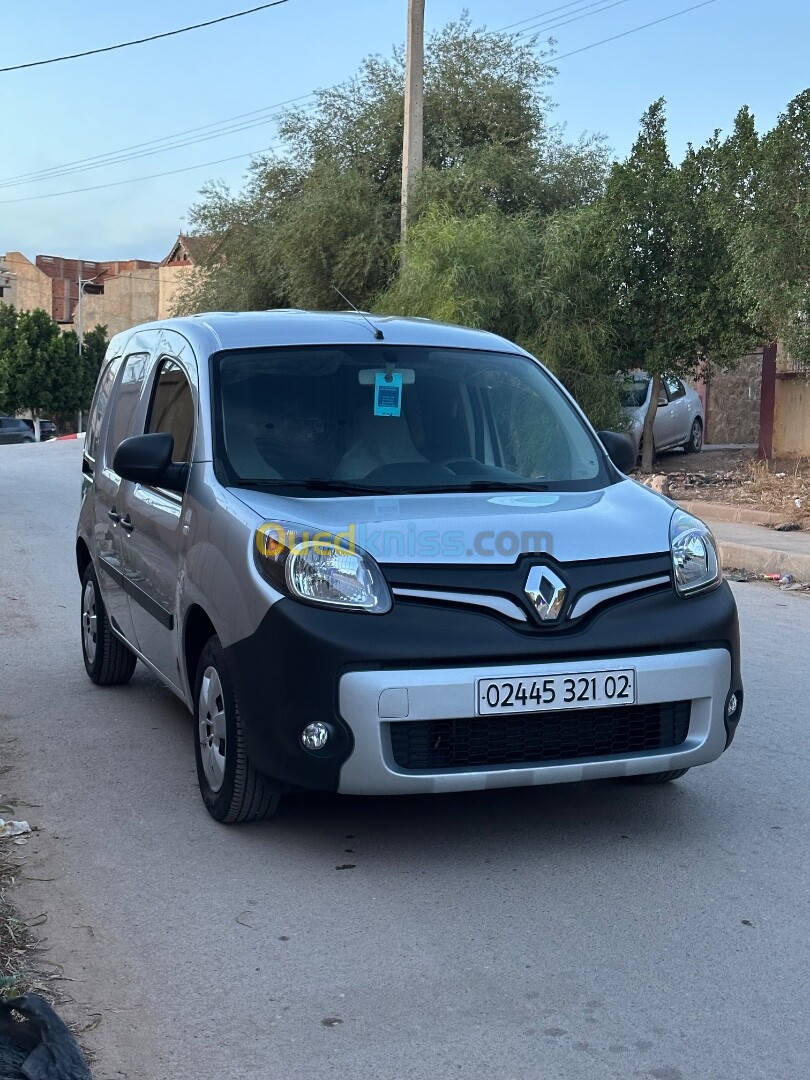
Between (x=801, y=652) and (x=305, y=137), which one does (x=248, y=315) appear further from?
(x=305, y=137)

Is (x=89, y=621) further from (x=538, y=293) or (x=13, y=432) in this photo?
(x=13, y=432)

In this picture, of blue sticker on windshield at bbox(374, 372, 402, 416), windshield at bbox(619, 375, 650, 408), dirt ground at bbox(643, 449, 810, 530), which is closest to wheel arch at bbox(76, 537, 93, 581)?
blue sticker on windshield at bbox(374, 372, 402, 416)

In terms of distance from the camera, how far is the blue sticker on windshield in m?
5.19

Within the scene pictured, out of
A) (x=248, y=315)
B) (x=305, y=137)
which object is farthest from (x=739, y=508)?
(x=305, y=137)

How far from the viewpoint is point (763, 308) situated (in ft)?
52.1

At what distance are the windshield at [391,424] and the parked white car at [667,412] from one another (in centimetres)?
1456

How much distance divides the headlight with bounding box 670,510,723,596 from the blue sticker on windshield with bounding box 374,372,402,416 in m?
1.19

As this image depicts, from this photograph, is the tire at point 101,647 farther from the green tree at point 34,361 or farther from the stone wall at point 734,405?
the green tree at point 34,361

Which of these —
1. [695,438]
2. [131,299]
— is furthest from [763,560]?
[131,299]

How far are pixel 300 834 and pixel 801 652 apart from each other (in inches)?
172

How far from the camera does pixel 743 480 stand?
18.9 metres

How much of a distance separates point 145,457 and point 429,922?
2.03 metres

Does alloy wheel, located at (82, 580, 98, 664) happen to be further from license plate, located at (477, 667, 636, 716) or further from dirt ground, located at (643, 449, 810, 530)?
dirt ground, located at (643, 449, 810, 530)

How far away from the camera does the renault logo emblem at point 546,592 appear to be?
4.11 metres
